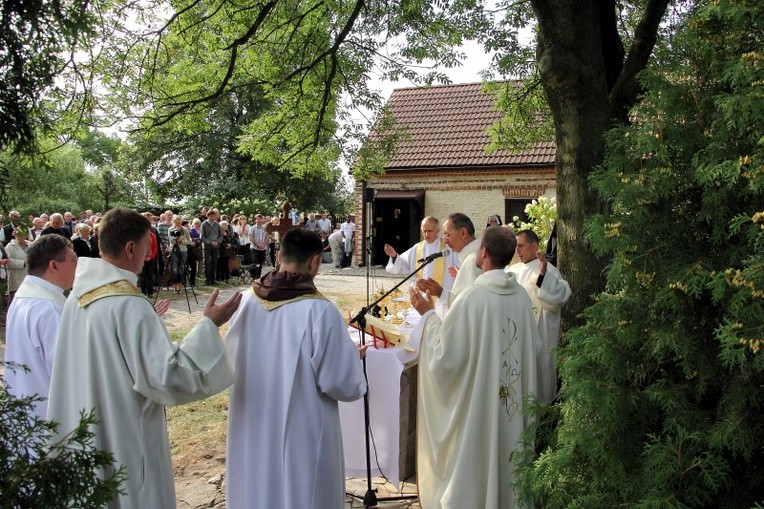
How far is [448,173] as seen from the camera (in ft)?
77.0

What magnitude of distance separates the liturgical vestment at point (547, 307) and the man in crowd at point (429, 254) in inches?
60.0

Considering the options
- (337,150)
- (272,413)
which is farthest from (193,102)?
(272,413)

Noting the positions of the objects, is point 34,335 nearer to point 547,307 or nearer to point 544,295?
point 544,295

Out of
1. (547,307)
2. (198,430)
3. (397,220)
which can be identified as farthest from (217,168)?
(547,307)

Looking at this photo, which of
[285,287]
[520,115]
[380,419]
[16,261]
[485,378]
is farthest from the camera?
[16,261]

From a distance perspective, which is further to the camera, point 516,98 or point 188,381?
point 516,98

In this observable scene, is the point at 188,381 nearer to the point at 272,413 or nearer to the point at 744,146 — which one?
the point at 272,413

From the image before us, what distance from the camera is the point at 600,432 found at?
9.57 ft

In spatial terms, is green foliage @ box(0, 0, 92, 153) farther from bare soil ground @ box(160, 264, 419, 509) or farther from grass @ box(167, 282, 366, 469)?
grass @ box(167, 282, 366, 469)

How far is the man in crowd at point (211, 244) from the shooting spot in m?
17.8

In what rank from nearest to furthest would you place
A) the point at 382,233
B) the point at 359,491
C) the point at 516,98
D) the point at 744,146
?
the point at 744,146 → the point at 359,491 → the point at 516,98 → the point at 382,233

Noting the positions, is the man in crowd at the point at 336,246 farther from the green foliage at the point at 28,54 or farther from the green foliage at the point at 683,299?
the green foliage at the point at 28,54

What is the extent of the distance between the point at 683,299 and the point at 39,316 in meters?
3.15

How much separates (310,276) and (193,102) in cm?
390
